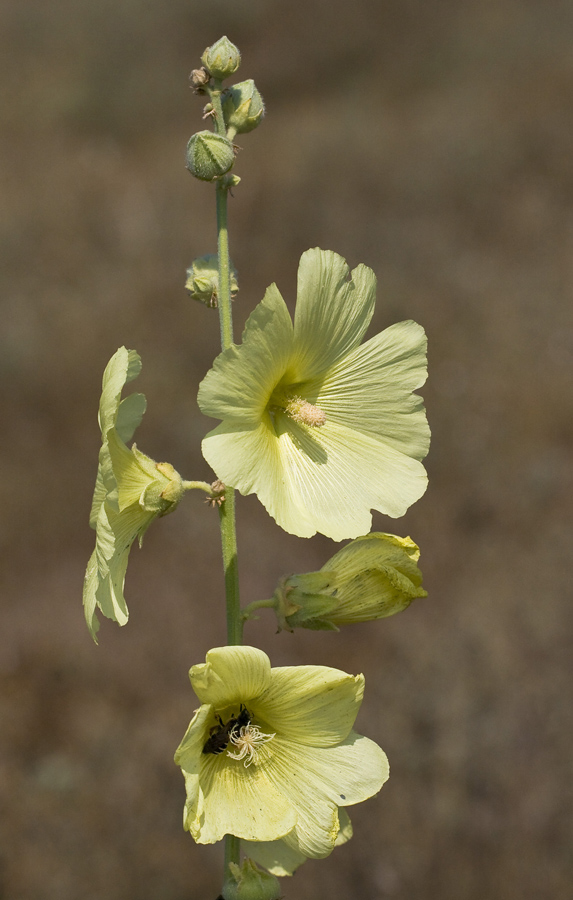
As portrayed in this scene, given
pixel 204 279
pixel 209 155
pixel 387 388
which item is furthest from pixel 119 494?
pixel 209 155

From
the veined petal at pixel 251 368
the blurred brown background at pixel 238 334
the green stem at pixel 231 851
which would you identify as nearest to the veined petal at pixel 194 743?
the green stem at pixel 231 851

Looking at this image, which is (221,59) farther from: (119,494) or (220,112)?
(119,494)

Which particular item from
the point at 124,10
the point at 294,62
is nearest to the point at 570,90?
the point at 294,62

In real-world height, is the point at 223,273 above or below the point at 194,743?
above

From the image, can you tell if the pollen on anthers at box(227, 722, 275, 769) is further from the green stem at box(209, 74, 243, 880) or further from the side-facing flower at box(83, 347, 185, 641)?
the side-facing flower at box(83, 347, 185, 641)

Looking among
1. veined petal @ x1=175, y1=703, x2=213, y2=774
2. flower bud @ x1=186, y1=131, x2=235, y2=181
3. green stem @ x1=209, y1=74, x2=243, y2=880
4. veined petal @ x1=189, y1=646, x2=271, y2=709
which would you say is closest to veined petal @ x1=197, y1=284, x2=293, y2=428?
green stem @ x1=209, y1=74, x2=243, y2=880

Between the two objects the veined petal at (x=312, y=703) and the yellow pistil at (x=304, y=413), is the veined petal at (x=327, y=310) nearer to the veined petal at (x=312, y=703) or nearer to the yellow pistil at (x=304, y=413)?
the yellow pistil at (x=304, y=413)

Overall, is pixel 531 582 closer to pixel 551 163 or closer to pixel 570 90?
pixel 551 163
